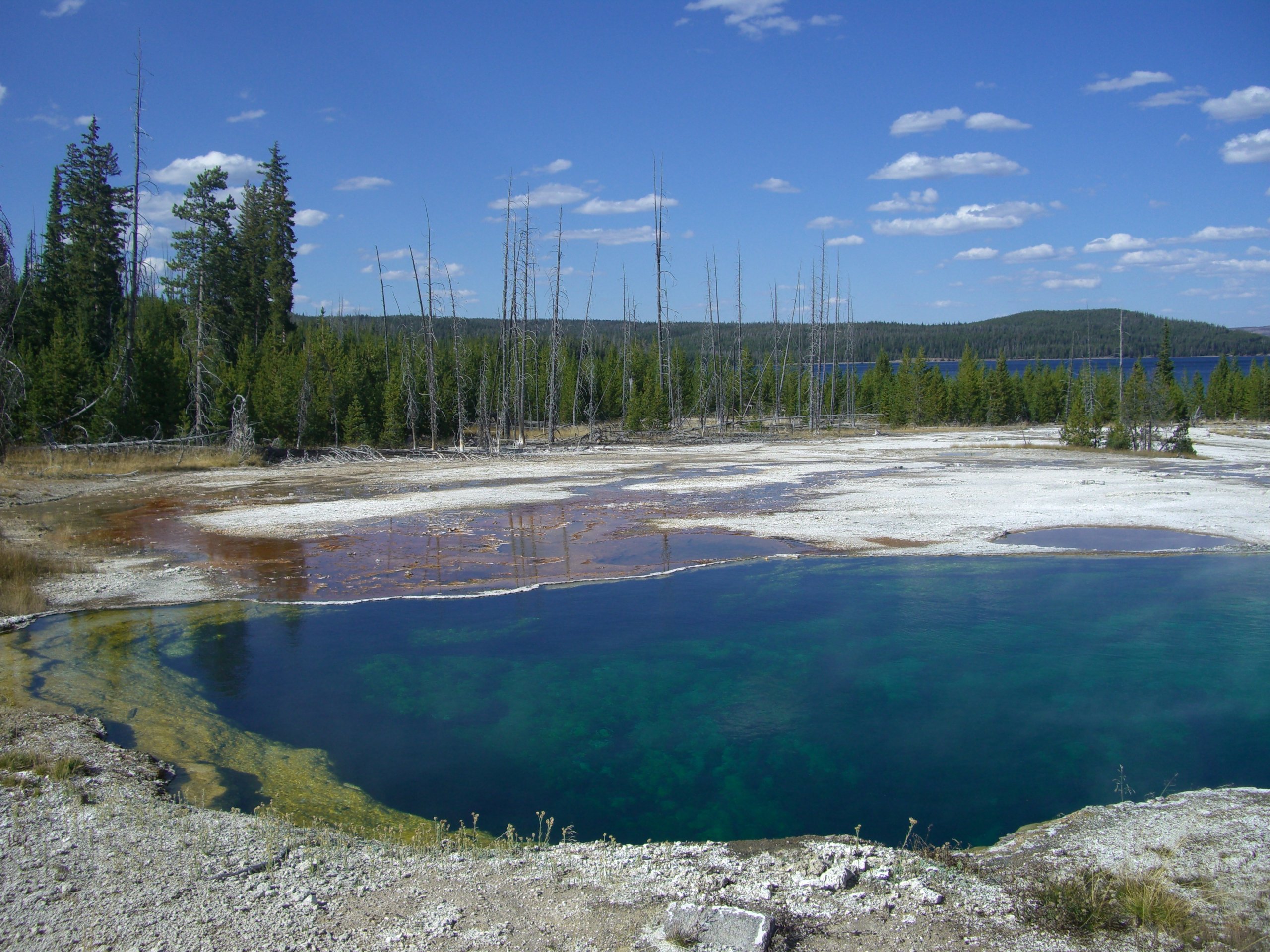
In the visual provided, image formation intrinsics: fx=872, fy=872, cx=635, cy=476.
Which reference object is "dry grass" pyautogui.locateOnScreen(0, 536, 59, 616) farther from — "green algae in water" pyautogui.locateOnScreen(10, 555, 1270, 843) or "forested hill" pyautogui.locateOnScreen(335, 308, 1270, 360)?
"forested hill" pyautogui.locateOnScreen(335, 308, 1270, 360)

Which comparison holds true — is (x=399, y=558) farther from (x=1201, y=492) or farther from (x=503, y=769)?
(x=1201, y=492)

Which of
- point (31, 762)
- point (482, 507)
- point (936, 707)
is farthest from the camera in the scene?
point (482, 507)

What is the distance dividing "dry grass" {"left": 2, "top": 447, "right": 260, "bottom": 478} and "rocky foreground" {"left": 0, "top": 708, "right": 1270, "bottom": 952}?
23770mm

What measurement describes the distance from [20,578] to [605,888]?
1226cm

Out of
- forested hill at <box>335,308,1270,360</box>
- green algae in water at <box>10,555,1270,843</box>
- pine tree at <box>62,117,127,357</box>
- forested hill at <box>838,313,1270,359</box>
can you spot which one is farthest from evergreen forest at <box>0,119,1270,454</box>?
forested hill at <box>838,313,1270,359</box>

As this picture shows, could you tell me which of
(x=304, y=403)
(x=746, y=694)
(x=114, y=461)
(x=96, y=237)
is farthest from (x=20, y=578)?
(x=96, y=237)

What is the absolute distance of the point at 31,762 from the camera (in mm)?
6883

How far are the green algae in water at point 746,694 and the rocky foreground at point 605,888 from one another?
1.07m

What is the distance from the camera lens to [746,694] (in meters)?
9.48

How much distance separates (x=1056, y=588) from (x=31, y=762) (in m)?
13.2

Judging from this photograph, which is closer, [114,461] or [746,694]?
[746,694]

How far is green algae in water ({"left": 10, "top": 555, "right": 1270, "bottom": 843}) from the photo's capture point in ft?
24.2

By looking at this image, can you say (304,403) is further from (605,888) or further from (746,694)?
(605,888)

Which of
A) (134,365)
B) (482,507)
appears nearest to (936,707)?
(482,507)
